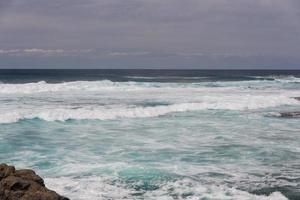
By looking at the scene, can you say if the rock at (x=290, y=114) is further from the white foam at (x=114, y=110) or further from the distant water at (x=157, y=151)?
the white foam at (x=114, y=110)

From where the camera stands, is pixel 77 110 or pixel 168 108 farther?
pixel 168 108

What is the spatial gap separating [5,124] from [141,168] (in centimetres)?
1243

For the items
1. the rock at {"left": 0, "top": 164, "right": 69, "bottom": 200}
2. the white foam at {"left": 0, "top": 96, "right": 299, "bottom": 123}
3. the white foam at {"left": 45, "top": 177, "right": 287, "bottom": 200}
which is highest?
the rock at {"left": 0, "top": 164, "right": 69, "bottom": 200}

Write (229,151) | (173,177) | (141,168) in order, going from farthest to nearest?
(229,151)
(141,168)
(173,177)

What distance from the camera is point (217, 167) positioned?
52.9 ft

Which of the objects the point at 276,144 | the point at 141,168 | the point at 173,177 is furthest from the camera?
the point at 276,144

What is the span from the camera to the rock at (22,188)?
33.3 feet

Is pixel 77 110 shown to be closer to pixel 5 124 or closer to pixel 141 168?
pixel 5 124

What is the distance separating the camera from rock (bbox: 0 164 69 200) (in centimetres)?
1015

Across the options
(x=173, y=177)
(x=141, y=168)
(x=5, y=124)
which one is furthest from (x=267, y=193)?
(x=5, y=124)

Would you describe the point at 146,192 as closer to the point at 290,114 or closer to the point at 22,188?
the point at 22,188

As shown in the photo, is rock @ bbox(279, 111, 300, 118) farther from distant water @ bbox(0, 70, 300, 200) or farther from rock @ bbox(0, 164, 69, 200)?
rock @ bbox(0, 164, 69, 200)

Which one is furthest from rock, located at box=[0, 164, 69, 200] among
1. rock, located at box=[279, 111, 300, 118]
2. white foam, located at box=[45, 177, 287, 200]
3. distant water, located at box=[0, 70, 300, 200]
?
rock, located at box=[279, 111, 300, 118]

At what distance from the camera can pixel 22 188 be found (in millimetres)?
10484
